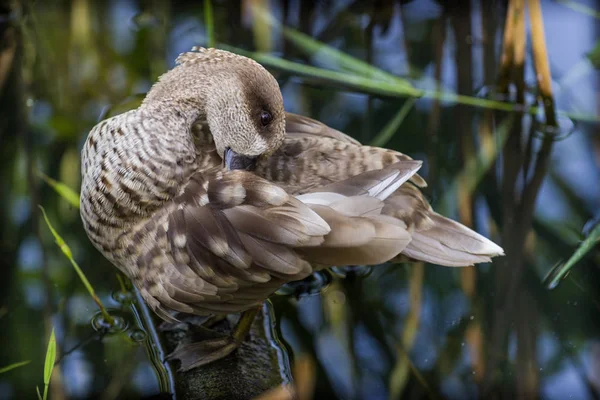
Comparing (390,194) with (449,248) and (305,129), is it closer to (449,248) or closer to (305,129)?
(449,248)

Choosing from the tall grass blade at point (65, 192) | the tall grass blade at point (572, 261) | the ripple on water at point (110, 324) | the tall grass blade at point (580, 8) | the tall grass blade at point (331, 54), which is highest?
the tall grass blade at point (580, 8)

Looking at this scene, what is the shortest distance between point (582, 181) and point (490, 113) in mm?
474

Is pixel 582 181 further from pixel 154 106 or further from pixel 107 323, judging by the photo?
pixel 107 323

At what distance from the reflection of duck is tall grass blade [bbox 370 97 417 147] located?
0.57 m

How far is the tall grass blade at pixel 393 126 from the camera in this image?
9.52 feet

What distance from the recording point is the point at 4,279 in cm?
243

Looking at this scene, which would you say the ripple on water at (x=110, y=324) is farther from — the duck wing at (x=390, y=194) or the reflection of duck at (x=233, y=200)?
the duck wing at (x=390, y=194)

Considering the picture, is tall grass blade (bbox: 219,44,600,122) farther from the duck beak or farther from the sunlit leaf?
the sunlit leaf

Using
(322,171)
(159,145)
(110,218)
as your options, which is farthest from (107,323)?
(322,171)

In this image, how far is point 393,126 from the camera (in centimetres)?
297

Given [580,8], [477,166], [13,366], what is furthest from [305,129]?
[580,8]

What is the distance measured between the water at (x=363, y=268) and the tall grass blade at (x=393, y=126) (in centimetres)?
2

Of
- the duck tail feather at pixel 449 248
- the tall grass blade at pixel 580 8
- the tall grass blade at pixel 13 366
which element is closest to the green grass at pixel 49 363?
the tall grass blade at pixel 13 366

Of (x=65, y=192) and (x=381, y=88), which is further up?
(x=381, y=88)
